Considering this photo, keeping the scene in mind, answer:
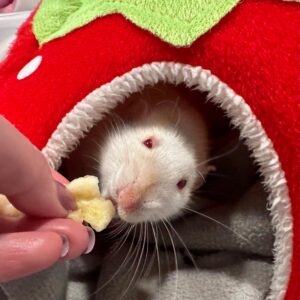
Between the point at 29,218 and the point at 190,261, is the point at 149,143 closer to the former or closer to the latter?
the point at 190,261

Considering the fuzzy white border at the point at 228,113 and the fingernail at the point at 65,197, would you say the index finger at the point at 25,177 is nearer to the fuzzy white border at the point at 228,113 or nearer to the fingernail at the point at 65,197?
the fingernail at the point at 65,197

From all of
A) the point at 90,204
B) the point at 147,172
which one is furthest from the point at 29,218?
the point at 147,172

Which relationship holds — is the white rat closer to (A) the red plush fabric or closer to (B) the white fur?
(B) the white fur

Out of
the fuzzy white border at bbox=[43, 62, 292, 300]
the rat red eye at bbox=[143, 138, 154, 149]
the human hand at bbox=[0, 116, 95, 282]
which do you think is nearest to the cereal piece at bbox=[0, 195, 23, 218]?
the human hand at bbox=[0, 116, 95, 282]

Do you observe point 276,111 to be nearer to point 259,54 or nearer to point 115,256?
point 259,54

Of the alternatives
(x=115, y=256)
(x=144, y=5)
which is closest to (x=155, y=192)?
(x=115, y=256)

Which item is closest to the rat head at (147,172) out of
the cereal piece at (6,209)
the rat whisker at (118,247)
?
the rat whisker at (118,247)
